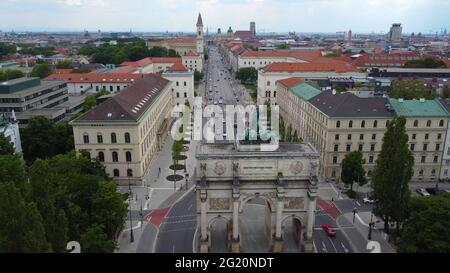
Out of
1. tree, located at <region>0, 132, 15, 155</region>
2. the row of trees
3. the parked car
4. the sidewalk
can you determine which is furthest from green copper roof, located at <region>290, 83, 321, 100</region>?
tree, located at <region>0, 132, 15, 155</region>

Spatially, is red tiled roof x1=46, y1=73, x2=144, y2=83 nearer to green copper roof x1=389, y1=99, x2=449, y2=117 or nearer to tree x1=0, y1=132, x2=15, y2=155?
tree x1=0, y1=132, x2=15, y2=155

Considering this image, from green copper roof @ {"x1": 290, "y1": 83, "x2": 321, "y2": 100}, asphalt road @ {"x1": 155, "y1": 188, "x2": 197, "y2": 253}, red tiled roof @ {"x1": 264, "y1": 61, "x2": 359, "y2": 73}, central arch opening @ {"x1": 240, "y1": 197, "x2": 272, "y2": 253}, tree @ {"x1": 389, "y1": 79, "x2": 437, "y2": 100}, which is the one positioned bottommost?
central arch opening @ {"x1": 240, "y1": 197, "x2": 272, "y2": 253}

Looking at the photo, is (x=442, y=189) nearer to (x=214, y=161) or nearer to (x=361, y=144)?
(x=361, y=144)

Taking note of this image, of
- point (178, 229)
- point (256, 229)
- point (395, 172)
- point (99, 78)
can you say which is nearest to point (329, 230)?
point (256, 229)

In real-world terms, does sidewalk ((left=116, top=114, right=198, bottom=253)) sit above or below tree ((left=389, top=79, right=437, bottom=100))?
below

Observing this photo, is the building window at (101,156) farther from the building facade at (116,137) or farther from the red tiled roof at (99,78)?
the red tiled roof at (99,78)

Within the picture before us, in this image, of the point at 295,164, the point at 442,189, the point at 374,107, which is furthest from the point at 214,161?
the point at 442,189
